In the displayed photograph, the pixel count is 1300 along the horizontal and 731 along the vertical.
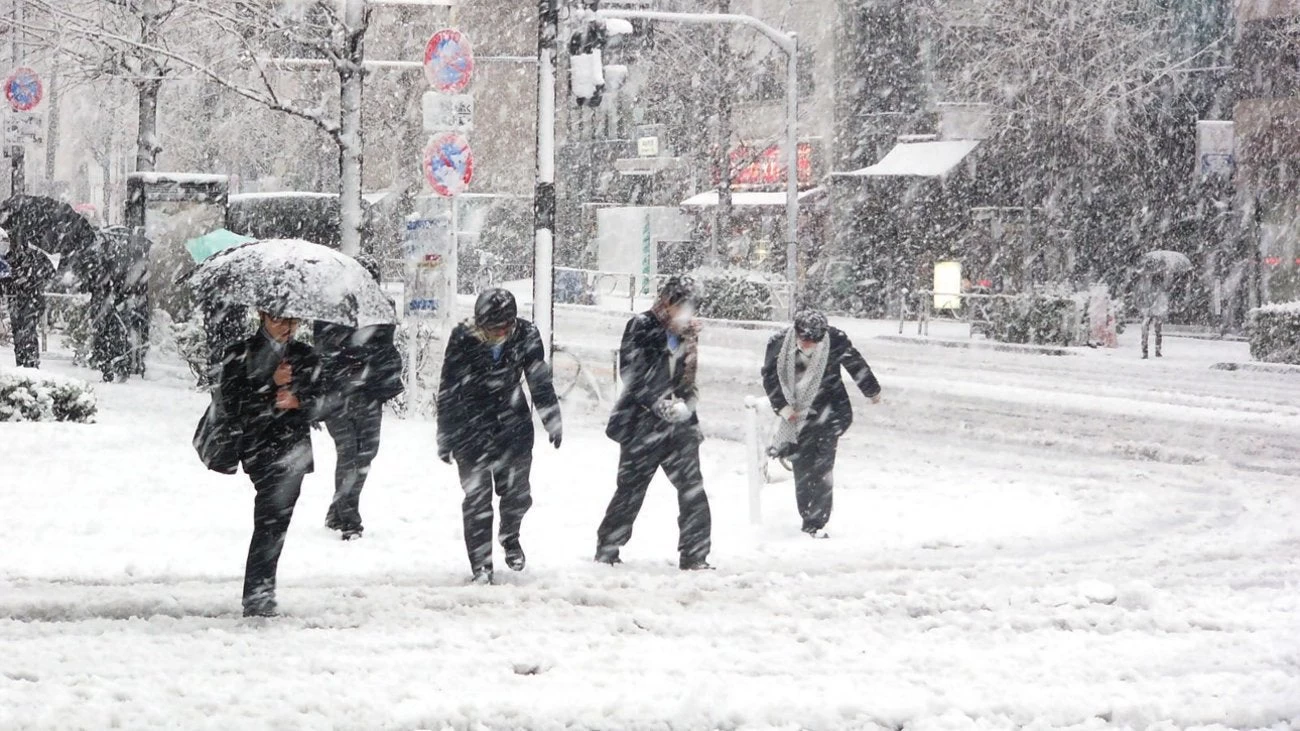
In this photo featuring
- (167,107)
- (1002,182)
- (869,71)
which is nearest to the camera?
(1002,182)

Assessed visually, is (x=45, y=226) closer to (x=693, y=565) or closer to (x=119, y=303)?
(x=119, y=303)

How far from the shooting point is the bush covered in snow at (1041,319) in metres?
28.6

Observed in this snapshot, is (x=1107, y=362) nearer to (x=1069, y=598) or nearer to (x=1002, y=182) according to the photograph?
(x=1002, y=182)

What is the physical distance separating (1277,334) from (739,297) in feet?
43.2

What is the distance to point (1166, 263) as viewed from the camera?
30562 millimetres

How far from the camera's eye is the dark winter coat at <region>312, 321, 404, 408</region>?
9430 mm

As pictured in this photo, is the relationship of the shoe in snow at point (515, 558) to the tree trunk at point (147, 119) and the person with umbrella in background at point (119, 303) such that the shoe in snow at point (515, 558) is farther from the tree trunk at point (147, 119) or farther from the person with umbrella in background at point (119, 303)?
the tree trunk at point (147, 119)

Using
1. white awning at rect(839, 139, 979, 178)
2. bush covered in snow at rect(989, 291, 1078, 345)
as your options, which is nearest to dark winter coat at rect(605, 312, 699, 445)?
bush covered in snow at rect(989, 291, 1078, 345)

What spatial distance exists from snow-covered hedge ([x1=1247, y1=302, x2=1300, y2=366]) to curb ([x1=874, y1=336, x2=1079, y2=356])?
3203 mm

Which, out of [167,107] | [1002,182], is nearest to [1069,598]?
[1002,182]

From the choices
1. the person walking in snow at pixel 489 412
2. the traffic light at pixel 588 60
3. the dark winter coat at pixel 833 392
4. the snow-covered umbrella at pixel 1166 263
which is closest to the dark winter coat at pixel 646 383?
the person walking in snow at pixel 489 412

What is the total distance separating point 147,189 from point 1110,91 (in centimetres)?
2300

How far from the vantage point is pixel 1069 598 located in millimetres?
8258

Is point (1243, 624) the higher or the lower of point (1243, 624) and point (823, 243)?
the lower
